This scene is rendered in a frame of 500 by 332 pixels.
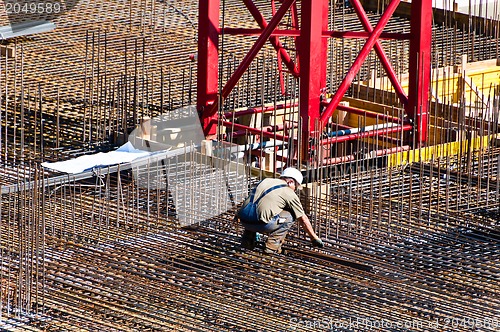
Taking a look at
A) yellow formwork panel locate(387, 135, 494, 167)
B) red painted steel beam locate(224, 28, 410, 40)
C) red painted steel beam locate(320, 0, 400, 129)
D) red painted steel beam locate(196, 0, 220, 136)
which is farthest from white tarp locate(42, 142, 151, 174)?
yellow formwork panel locate(387, 135, 494, 167)

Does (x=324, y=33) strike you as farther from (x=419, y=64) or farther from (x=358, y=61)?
(x=419, y=64)

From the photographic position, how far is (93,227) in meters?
15.3

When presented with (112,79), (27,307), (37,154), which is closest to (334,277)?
(27,307)

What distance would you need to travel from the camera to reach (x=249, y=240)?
Answer: 1480 centimetres

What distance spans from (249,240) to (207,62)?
14.9 ft

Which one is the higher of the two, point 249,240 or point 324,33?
point 324,33

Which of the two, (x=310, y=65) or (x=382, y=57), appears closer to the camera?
(x=310, y=65)

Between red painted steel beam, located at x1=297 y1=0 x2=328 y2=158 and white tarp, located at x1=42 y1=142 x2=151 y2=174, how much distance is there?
2.12 metres

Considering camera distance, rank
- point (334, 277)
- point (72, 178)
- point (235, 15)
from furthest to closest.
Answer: point (235, 15) < point (72, 178) < point (334, 277)

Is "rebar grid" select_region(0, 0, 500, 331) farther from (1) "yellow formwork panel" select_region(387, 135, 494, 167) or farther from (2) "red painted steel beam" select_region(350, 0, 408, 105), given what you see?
(2) "red painted steel beam" select_region(350, 0, 408, 105)

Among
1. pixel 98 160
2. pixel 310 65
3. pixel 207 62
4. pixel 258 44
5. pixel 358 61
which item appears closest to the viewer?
pixel 98 160

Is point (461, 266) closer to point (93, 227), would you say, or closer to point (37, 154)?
point (93, 227)

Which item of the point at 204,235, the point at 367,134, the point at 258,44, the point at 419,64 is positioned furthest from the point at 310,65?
the point at 204,235

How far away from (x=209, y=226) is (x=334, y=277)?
7.13ft
